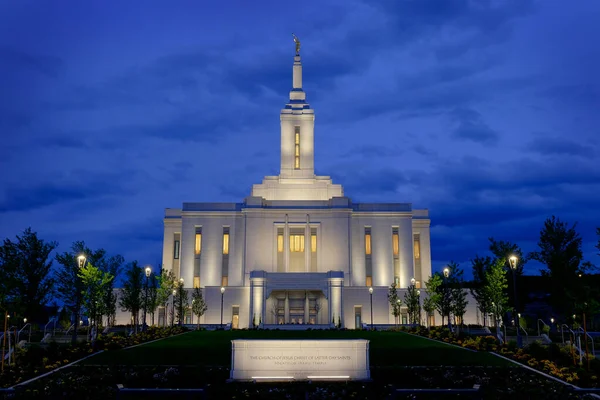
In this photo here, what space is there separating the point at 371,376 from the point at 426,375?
246 centimetres

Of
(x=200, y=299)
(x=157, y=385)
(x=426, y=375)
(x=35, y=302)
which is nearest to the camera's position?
(x=157, y=385)

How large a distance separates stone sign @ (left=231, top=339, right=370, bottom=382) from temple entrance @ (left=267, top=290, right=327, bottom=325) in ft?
134

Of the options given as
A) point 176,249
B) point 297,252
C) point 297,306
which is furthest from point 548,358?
point 176,249

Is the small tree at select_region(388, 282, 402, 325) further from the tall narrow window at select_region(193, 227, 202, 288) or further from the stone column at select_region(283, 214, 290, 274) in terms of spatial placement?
the tall narrow window at select_region(193, 227, 202, 288)

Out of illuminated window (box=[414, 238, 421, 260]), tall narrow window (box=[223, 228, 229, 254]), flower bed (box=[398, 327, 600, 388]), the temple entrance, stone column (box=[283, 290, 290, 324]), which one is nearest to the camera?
flower bed (box=[398, 327, 600, 388])

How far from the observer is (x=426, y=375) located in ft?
75.9

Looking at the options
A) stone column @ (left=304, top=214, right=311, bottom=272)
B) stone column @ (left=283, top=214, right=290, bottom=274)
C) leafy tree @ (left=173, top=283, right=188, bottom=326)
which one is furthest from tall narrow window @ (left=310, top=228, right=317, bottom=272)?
leafy tree @ (left=173, top=283, right=188, bottom=326)

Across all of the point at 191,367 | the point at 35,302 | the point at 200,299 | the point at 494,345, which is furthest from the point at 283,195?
the point at 191,367

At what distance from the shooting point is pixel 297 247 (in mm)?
69125

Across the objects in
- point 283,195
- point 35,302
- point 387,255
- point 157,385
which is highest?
point 283,195

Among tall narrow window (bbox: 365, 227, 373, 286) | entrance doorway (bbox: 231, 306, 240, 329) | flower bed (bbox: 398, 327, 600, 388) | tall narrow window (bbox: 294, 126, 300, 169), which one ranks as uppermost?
tall narrow window (bbox: 294, 126, 300, 169)

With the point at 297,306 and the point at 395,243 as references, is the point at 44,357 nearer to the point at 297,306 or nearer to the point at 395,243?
the point at 297,306

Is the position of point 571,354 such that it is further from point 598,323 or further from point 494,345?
point 598,323

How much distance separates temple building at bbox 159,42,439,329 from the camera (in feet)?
208
